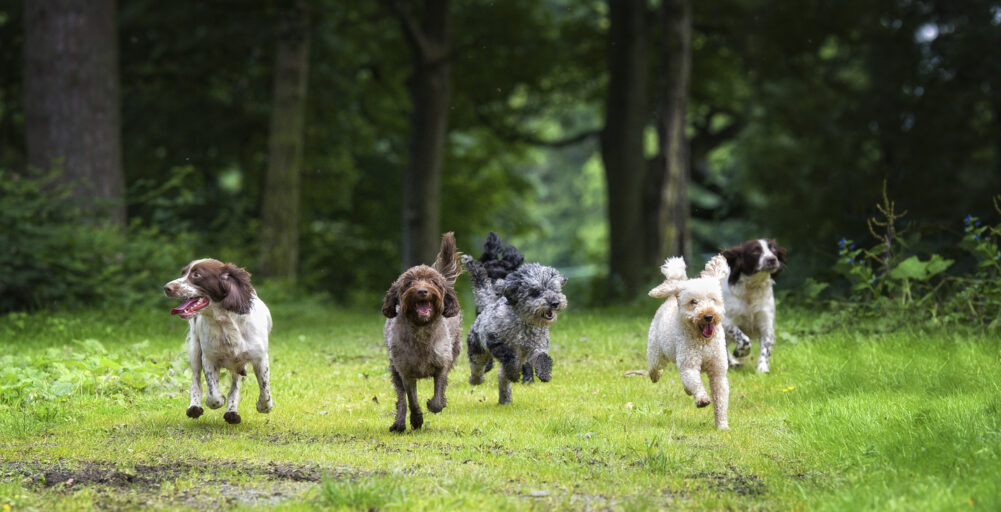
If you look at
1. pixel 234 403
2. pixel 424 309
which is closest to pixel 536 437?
pixel 424 309

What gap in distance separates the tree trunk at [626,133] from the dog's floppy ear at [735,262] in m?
12.0

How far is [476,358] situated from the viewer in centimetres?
1051

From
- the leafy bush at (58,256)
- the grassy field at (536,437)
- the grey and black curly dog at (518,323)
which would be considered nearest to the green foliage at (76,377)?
the grassy field at (536,437)

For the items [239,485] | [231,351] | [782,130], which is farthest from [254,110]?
[239,485]

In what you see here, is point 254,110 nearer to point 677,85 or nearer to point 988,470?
point 677,85

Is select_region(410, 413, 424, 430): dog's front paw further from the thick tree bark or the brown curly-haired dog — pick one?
the thick tree bark

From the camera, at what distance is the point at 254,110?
26875 mm

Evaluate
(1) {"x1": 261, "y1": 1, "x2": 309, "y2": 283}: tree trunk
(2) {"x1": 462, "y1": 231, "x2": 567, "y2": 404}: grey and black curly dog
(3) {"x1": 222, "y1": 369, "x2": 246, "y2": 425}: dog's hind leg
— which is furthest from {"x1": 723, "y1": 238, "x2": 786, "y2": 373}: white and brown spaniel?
(1) {"x1": 261, "y1": 1, "x2": 309, "y2": 283}: tree trunk

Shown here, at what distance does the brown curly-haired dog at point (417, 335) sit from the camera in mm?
8367

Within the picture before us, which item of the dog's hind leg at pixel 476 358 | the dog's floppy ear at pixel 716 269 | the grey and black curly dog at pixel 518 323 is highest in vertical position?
the dog's floppy ear at pixel 716 269

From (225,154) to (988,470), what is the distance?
23.6 meters

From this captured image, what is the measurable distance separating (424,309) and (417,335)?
422 millimetres

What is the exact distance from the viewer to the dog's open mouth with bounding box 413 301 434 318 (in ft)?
27.2

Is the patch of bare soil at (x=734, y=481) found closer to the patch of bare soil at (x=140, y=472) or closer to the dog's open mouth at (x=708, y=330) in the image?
the dog's open mouth at (x=708, y=330)
